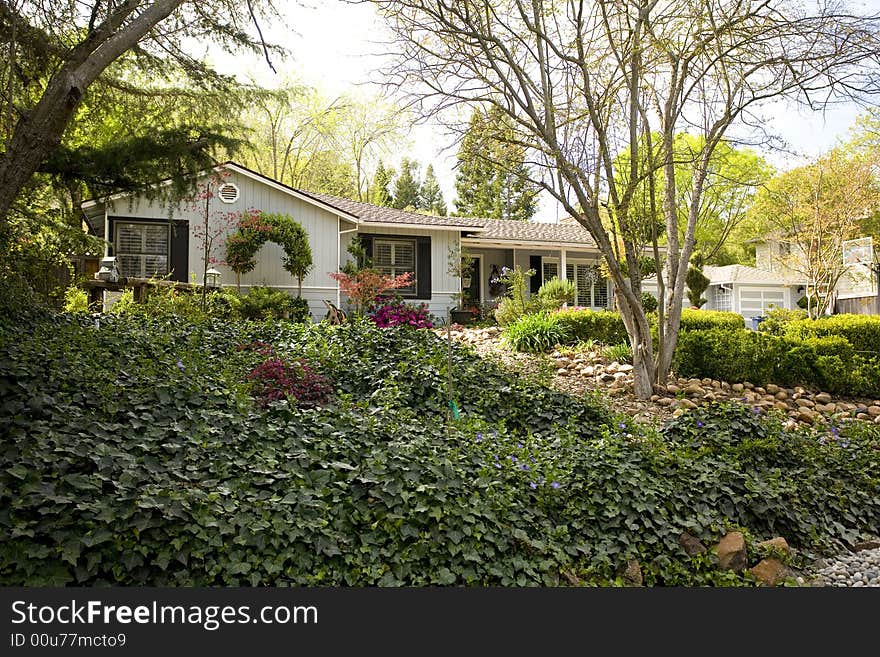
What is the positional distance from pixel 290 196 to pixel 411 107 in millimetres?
7850

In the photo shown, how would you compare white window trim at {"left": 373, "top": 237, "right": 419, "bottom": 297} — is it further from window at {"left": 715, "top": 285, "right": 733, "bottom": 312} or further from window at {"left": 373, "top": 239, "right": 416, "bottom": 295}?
window at {"left": 715, "top": 285, "right": 733, "bottom": 312}

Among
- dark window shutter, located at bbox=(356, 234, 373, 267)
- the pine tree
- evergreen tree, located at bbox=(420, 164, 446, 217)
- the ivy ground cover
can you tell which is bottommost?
the ivy ground cover

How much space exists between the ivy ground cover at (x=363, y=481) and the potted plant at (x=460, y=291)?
30.2 ft

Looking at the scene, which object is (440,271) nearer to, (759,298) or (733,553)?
(733,553)

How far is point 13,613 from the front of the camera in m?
2.29

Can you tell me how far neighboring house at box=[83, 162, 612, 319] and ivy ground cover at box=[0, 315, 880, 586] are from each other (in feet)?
24.7

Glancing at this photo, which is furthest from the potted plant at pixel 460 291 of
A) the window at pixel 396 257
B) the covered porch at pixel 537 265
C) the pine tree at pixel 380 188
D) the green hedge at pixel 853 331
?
the pine tree at pixel 380 188

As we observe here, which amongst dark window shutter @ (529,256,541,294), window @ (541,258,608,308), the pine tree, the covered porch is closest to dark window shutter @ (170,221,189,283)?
Result: the covered porch

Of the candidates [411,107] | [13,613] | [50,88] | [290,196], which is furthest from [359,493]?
[290,196]

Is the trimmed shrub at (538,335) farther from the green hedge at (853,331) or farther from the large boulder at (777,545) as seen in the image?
the large boulder at (777,545)

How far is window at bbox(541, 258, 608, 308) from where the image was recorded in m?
18.9

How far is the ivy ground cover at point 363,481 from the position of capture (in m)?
2.65

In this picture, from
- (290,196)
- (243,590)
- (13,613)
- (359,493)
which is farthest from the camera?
(290,196)

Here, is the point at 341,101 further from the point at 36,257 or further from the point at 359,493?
the point at 359,493
